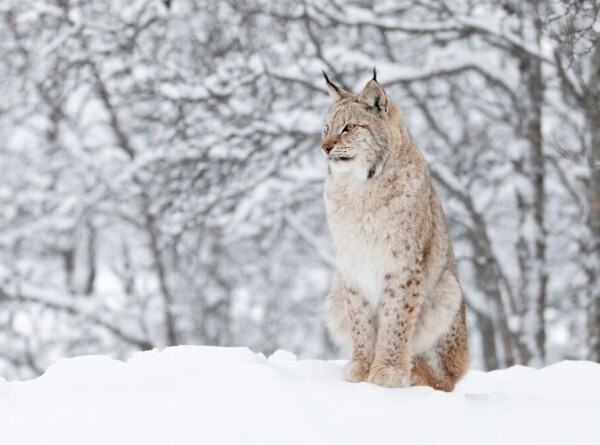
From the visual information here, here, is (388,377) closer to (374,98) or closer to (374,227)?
(374,227)

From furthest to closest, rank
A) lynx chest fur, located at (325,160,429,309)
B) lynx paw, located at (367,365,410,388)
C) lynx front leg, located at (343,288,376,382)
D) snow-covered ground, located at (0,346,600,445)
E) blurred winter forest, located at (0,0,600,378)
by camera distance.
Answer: blurred winter forest, located at (0,0,600,378) → lynx front leg, located at (343,288,376,382) → lynx chest fur, located at (325,160,429,309) → lynx paw, located at (367,365,410,388) → snow-covered ground, located at (0,346,600,445)

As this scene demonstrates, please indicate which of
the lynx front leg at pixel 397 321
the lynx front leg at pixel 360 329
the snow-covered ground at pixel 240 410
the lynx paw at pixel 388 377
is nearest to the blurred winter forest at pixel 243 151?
the lynx front leg at pixel 397 321

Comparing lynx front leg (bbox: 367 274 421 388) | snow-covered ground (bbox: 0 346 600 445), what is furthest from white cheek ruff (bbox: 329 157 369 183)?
snow-covered ground (bbox: 0 346 600 445)

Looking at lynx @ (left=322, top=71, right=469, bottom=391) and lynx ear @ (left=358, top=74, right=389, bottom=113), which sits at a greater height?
lynx ear @ (left=358, top=74, right=389, bottom=113)

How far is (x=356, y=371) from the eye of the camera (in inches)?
203

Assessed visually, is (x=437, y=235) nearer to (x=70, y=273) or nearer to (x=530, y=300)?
(x=530, y=300)

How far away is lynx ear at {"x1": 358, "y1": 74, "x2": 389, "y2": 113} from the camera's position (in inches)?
207

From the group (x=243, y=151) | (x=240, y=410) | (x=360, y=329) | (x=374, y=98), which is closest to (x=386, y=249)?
(x=360, y=329)

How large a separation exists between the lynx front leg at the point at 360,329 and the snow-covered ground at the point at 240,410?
74 centimetres

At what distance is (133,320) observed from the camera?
13.9 meters

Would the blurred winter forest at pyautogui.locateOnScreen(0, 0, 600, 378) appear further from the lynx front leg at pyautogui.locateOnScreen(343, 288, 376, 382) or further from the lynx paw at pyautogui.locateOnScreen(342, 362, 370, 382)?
the lynx paw at pyautogui.locateOnScreen(342, 362, 370, 382)

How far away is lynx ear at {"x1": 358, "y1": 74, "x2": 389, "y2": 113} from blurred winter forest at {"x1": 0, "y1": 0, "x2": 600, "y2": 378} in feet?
4.39

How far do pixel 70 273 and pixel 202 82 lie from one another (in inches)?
305

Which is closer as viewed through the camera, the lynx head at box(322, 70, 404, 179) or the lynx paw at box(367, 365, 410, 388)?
the lynx paw at box(367, 365, 410, 388)
